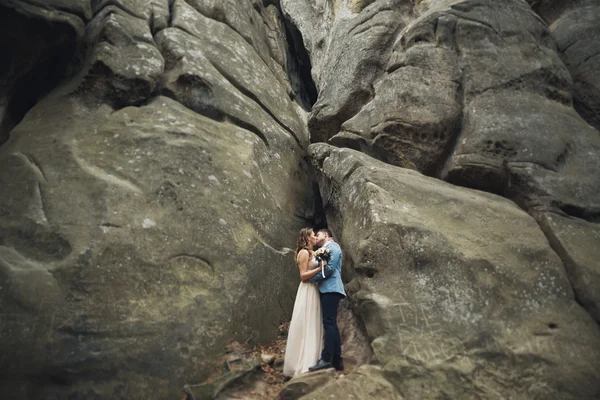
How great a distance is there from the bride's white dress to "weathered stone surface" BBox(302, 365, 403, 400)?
849 millimetres

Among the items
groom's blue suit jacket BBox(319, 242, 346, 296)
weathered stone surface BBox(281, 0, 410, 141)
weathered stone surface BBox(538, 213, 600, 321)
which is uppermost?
weathered stone surface BBox(281, 0, 410, 141)

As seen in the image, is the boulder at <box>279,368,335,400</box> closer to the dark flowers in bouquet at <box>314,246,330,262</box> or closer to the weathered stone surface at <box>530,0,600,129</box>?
the dark flowers in bouquet at <box>314,246,330,262</box>

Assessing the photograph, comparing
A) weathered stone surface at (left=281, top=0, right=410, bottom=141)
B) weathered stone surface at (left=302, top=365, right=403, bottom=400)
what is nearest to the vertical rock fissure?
weathered stone surface at (left=302, top=365, right=403, bottom=400)

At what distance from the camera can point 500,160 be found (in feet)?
31.2

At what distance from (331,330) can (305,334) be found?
52 cm

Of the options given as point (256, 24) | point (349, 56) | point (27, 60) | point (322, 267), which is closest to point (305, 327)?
point (322, 267)

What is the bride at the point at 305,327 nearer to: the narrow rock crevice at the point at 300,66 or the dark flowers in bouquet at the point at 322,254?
the dark flowers in bouquet at the point at 322,254

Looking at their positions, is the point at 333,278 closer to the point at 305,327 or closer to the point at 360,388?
the point at 305,327

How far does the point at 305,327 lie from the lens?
765cm

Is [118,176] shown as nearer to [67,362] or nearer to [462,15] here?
[67,362]

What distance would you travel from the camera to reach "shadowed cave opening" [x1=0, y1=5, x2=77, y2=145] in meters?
9.55

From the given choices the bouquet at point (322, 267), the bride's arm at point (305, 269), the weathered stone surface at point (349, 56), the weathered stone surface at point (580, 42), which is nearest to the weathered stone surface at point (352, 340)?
the bouquet at point (322, 267)

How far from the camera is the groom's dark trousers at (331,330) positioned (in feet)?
24.0

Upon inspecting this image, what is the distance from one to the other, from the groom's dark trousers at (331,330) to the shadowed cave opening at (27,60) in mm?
7985
